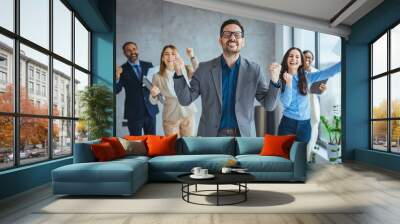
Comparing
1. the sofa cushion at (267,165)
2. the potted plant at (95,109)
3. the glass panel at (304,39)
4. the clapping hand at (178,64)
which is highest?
the glass panel at (304,39)

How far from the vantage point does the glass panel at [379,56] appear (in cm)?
821

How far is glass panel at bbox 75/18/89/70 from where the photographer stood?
7762mm

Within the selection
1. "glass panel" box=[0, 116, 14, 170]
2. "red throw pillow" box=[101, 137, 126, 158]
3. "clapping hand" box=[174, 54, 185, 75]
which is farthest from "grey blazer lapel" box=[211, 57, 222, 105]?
"glass panel" box=[0, 116, 14, 170]

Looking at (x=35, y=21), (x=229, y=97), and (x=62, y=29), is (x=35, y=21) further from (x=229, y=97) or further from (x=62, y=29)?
(x=229, y=97)

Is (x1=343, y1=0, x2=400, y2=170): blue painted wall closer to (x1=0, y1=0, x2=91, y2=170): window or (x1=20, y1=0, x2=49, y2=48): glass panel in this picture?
(x1=0, y1=0, x2=91, y2=170): window

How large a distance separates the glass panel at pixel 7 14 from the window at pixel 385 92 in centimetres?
693

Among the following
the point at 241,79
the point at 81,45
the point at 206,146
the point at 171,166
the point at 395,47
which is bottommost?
the point at 171,166

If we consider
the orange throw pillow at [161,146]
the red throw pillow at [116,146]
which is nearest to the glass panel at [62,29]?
the red throw pillow at [116,146]

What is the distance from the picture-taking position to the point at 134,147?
652 cm

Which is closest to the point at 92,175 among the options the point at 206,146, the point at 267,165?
the point at 206,146

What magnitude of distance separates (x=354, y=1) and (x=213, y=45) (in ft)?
10.8

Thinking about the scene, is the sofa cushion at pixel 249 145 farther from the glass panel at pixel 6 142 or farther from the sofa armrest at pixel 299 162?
the glass panel at pixel 6 142

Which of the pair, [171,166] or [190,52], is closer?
[171,166]

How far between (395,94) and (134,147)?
5376 mm
